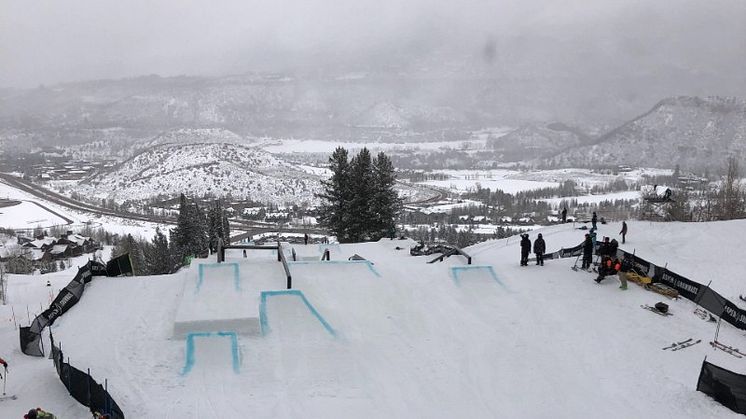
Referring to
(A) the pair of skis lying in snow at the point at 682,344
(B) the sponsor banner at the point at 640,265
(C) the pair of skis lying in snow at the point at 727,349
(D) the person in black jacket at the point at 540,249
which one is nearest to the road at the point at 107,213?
(D) the person in black jacket at the point at 540,249

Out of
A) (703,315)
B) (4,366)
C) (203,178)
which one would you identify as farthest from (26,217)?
(703,315)

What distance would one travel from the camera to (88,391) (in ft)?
36.7

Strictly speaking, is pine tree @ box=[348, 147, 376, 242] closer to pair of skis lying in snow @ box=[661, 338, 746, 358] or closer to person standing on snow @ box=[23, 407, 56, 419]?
pair of skis lying in snow @ box=[661, 338, 746, 358]

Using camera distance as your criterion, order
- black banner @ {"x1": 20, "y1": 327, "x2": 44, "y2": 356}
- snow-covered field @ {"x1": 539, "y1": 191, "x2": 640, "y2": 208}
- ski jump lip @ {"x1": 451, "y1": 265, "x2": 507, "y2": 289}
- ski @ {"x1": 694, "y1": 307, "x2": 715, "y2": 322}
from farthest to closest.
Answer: snow-covered field @ {"x1": 539, "y1": 191, "x2": 640, "y2": 208} < ski jump lip @ {"x1": 451, "y1": 265, "x2": 507, "y2": 289} < ski @ {"x1": 694, "y1": 307, "x2": 715, "y2": 322} < black banner @ {"x1": 20, "y1": 327, "x2": 44, "y2": 356}

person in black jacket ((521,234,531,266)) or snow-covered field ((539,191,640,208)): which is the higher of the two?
person in black jacket ((521,234,531,266))

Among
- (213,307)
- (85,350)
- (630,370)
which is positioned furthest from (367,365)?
(85,350)

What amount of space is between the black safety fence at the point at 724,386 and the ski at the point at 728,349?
3.26 meters

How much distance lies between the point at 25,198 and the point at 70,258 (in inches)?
3640

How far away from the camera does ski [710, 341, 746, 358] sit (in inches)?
593

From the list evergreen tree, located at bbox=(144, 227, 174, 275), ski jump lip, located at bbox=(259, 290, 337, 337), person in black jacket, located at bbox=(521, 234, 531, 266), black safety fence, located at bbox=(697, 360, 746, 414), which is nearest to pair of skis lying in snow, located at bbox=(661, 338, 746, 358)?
black safety fence, located at bbox=(697, 360, 746, 414)

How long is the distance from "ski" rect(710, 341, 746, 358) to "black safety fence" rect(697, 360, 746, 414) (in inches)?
128

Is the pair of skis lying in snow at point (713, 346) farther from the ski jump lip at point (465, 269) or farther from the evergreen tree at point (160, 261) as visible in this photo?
the evergreen tree at point (160, 261)

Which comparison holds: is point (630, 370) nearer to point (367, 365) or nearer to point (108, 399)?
point (367, 365)

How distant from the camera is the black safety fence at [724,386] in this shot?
38.8 ft
